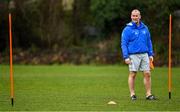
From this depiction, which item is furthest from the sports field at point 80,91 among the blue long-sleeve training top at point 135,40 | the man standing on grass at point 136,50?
the blue long-sleeve training top at point 135,40

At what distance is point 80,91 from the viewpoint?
2044 cm

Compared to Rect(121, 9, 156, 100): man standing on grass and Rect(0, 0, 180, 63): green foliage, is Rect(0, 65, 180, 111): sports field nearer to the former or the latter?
Rect(121, 9, 156, 100): man standing on grass

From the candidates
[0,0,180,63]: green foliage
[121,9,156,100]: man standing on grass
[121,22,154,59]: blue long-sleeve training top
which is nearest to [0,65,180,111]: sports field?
[121,9,156,100]: man standing on grass

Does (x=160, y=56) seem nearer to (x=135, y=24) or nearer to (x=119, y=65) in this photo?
(x=119, y=65)

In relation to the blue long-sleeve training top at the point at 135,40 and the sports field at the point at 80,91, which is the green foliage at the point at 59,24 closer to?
the sports field at the point at 80,91

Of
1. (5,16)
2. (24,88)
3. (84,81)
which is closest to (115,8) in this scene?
(5,16)

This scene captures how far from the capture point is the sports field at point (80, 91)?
15875 millimetres

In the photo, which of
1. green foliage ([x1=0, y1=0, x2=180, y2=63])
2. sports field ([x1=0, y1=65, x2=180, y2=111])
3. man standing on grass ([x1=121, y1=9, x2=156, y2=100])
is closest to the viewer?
sports field ([x1=0, y1=65, x2=180, y2=111])

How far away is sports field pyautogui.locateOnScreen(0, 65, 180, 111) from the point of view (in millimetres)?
15875

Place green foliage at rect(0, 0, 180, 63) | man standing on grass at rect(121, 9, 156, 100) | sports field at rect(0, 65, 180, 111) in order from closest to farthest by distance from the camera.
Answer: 1. sports field at rect(0, 65, 180, 111)
2. man standing on grass at rect(121, 9, 156, 100)
3. green foliage at rect(0, 0, 180, 63)

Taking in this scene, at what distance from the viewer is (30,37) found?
4097cm

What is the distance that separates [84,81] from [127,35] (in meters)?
7.76

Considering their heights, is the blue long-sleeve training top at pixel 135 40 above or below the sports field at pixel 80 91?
above

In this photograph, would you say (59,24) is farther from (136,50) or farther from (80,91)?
(136,50)
